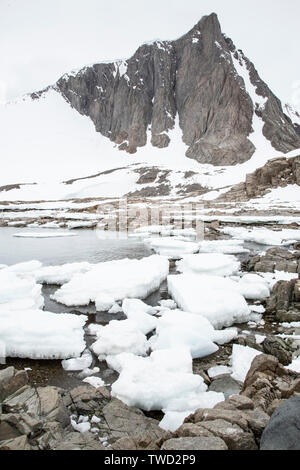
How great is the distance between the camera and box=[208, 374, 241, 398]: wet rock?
4593 millimetres

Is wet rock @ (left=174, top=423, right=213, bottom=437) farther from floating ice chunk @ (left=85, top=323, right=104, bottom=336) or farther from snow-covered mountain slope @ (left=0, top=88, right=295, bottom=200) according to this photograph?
snow-covered mountain slope @ (left=0, top=88, right=295, bottom=200)

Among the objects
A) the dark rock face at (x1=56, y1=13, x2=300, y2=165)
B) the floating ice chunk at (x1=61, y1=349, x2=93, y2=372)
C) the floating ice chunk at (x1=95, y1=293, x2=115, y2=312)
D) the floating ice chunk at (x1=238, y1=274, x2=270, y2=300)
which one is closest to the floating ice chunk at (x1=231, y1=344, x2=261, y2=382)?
the floating ice chunk at (x1=61, y1=349, x2=93, y2=372)

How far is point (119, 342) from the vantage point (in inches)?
224

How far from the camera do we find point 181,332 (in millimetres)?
5883

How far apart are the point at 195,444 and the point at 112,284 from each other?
6.16 m

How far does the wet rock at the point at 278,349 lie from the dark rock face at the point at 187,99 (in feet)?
254

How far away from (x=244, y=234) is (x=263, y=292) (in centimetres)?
1087

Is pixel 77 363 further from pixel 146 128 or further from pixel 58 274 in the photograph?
pixel 146 128

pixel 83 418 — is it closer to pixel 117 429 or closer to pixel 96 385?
pixel 117 429

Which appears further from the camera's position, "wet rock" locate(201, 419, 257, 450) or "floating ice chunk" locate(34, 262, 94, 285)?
"floating ice chunk" locate(34, 262, 94, 285)

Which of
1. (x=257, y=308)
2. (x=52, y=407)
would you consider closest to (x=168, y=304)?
(x=257, y=308)

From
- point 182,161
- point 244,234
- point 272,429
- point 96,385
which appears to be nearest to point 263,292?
point 96,385

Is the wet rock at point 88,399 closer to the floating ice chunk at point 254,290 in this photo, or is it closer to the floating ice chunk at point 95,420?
the floating ice chunk at point 95,420

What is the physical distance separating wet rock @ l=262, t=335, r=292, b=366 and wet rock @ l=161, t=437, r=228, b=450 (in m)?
2.77
